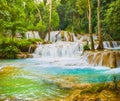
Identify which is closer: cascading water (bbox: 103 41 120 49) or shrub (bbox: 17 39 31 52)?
shrub (bbox: 17 39 31 52)

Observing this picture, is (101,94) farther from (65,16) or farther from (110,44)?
(65,16)

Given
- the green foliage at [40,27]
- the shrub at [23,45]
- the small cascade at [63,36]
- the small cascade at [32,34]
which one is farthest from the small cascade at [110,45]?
the small cascade at [32,34]

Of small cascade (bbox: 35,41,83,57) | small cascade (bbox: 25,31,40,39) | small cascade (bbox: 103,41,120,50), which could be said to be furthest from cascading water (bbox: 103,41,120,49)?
small cascade (bbox: 25,31,40,39)

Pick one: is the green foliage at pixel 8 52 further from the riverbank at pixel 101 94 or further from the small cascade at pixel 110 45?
the riverbank at pixel 101 94

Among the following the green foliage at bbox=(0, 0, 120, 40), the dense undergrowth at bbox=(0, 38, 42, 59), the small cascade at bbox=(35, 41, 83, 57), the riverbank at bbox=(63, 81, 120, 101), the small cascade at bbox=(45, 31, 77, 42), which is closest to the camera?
the riverbank at bbox=(63, 81, 120, 101)

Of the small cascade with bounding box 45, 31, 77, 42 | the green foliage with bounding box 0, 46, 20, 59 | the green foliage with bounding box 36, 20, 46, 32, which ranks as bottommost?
the green foliage with bounding box 0, 46, 20, 59

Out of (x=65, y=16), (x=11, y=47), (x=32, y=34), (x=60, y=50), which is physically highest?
(x=65, y=16)

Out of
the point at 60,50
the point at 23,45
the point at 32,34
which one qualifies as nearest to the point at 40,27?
the point at 32,34

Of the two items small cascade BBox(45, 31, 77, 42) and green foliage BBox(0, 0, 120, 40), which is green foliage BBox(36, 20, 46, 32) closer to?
green foliage BBox(0, 0, 120, 40)

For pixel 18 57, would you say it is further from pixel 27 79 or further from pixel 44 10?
pixel 44 10

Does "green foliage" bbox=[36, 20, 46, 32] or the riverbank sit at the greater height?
"green foliage" bbox=[36, 20, 46, 32]

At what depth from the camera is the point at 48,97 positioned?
6758 millimetres

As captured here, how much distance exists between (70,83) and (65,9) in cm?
3193

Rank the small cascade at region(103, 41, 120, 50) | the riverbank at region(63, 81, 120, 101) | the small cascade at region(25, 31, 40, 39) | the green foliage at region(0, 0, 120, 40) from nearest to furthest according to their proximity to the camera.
Result: the riverbank at region(63, 81, 120, 101) → the small cascade at region(103, 41, 120, 50) → the green foliage at region(0, 0, 120, 40) → the small cascade at region(25, 31, 40, 39)
